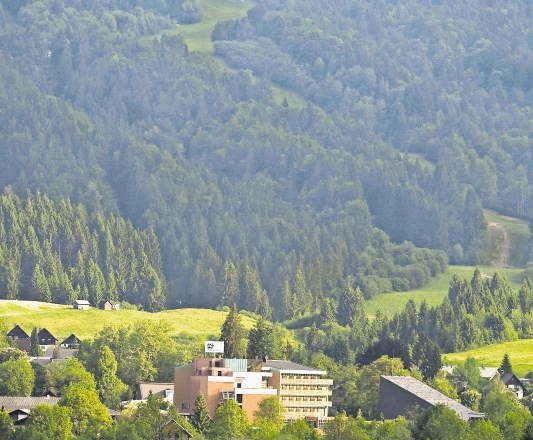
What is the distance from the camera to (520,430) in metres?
175

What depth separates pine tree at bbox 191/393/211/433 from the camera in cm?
19038

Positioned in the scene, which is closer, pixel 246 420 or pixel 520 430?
pixel 520 430

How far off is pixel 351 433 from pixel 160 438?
62.7 ft

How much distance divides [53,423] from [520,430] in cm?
4583

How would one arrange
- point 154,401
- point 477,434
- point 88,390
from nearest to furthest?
point 477,434, point 154,401, point 88,390

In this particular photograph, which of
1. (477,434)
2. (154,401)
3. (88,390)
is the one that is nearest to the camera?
(477,434)

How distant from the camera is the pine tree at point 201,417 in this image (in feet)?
625

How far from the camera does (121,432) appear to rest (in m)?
174

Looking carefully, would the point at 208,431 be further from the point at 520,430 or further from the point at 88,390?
the point at 520,430

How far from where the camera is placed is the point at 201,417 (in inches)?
7574

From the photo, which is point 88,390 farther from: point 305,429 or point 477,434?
point 477,434

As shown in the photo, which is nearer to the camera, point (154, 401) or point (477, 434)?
point (477, 434)

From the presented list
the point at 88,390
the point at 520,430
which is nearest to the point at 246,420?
the point at 88,390

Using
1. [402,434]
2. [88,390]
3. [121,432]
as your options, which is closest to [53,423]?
[121,432]
